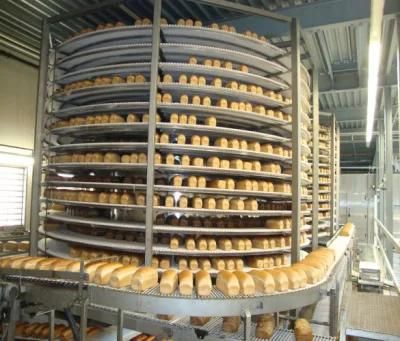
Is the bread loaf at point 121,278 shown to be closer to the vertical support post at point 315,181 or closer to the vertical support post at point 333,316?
the vertical support post at point 333,316

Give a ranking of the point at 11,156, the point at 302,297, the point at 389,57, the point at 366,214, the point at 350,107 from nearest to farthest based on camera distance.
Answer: the point at 302,297 < the point at 11,156 < the point at 389,57 < the point at 350,107 < the point at 366,214

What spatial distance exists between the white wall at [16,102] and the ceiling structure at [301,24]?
217 millimetres

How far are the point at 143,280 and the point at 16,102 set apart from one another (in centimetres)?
475

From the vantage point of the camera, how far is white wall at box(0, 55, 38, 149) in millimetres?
5293

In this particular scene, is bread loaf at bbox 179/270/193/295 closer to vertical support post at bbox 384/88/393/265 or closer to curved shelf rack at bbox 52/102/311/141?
curved shelf rack at bbox 52/102/311/141

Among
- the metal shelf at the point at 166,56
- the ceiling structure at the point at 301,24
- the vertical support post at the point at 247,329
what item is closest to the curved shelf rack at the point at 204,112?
the metal shelf at the point at 166,56

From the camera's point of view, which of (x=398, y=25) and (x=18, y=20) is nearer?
(x=398, y=25)

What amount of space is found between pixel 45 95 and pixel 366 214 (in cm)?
1139

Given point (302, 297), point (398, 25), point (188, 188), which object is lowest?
point (302, 297)

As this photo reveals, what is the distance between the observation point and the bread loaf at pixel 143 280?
6.84 ft

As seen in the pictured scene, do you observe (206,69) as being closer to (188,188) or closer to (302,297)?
(188,188)

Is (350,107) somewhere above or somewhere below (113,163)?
above

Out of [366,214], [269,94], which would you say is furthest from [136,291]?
[366,214]

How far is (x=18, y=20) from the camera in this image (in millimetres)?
4465
